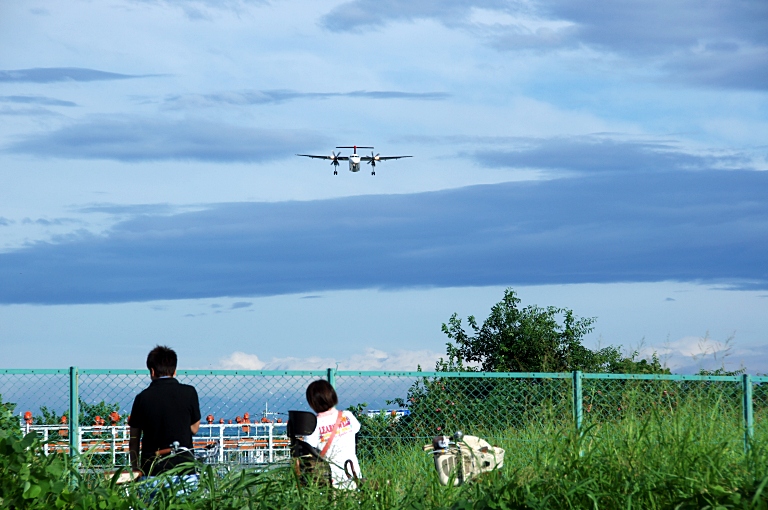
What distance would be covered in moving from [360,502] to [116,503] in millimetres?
1488

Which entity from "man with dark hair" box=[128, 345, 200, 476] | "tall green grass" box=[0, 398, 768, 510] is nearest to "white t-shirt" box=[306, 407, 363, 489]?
"tall green grass" box=[0, 398, 768, 510]

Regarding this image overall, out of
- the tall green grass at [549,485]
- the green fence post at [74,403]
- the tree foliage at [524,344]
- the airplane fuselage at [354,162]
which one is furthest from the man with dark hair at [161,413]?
the airplane fuselage at [354,162]

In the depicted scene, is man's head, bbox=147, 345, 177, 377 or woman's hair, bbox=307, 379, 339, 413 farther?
man's head, bbox=147, 345, 177, 377

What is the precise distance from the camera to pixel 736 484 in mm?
5324

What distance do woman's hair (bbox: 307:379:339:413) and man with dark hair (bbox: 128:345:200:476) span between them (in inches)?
35.7

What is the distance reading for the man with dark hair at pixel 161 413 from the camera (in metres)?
6.58

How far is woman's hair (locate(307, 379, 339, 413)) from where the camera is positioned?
6543 mm

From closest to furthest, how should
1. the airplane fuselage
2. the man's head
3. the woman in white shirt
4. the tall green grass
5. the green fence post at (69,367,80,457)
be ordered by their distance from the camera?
1. the tall green grass
2. the woman in white shirt
3. the man's head
4. the green fence post at (69,367,80,457)
5. the airplane fuselage

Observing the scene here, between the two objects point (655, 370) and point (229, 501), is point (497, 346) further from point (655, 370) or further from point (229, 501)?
point (229, 501)

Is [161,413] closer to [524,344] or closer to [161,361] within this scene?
[161,361]

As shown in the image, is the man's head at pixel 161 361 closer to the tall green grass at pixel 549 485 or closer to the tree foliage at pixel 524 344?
the tall green grass at pixel 549 485

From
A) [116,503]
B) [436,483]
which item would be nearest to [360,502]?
[436,483]

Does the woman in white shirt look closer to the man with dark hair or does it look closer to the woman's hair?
the woman's hair

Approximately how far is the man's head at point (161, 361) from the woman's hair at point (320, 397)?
1.09 meters
